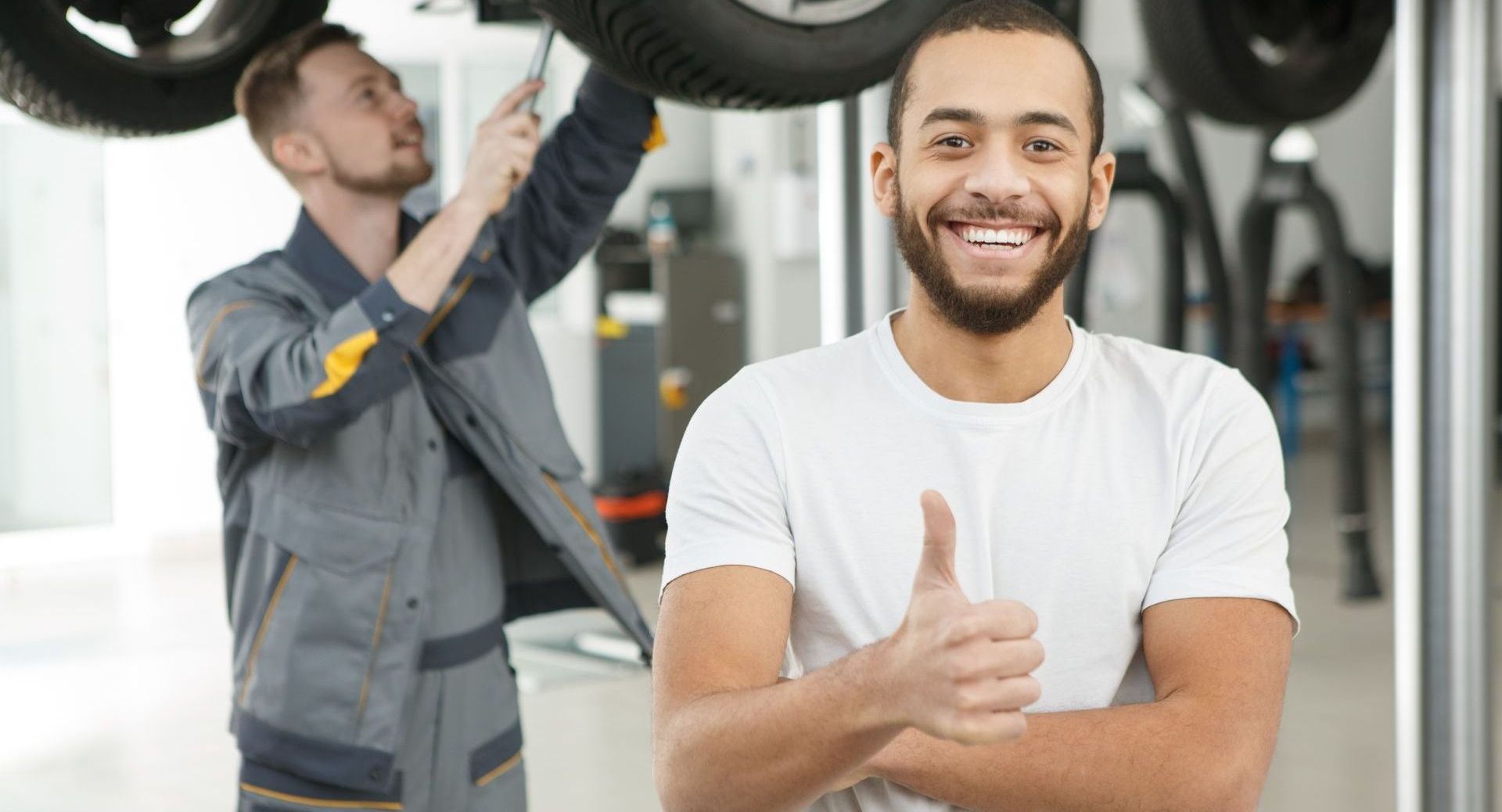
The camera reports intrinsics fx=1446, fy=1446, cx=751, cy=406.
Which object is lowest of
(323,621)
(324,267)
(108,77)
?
(323,621)

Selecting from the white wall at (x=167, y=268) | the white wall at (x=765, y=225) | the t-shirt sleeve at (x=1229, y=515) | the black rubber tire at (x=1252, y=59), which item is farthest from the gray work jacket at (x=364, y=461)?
the white wall at (x=765, y=225)

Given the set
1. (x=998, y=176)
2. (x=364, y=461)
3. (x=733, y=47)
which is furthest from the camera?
(x=364, y=461)

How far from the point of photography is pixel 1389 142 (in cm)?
897

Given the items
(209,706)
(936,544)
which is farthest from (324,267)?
(209,706)

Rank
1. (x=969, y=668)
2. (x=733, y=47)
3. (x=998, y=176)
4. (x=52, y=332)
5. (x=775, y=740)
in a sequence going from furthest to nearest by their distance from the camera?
(x=52, y=332) → (x=733, y=47) → (x=998, y=176) → (x=775, y=740) → (x=969, y=668)

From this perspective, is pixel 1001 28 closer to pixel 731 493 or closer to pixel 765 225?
pixel 731 493

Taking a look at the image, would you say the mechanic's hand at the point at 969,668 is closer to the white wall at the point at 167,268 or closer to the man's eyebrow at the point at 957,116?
the man's eyebrow at the point at 957,116

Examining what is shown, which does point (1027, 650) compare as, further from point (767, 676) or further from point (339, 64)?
point (339, 64)

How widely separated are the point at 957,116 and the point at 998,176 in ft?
0.20

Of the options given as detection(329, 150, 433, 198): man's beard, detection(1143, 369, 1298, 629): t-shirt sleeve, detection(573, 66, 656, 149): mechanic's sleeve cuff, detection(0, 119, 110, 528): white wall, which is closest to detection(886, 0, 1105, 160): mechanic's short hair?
detection(1143, 369, 1298, 629): t-shirt sleeve

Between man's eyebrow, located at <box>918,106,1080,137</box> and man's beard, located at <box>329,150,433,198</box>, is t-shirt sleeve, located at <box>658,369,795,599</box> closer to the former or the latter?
man's eyebrow, located at <box>918,106,1080,137</box>

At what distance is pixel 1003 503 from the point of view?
1056 millimetres

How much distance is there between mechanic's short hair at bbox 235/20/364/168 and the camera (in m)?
1.70

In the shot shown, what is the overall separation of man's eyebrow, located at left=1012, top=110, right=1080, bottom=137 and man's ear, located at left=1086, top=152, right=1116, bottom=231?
0.23ft
